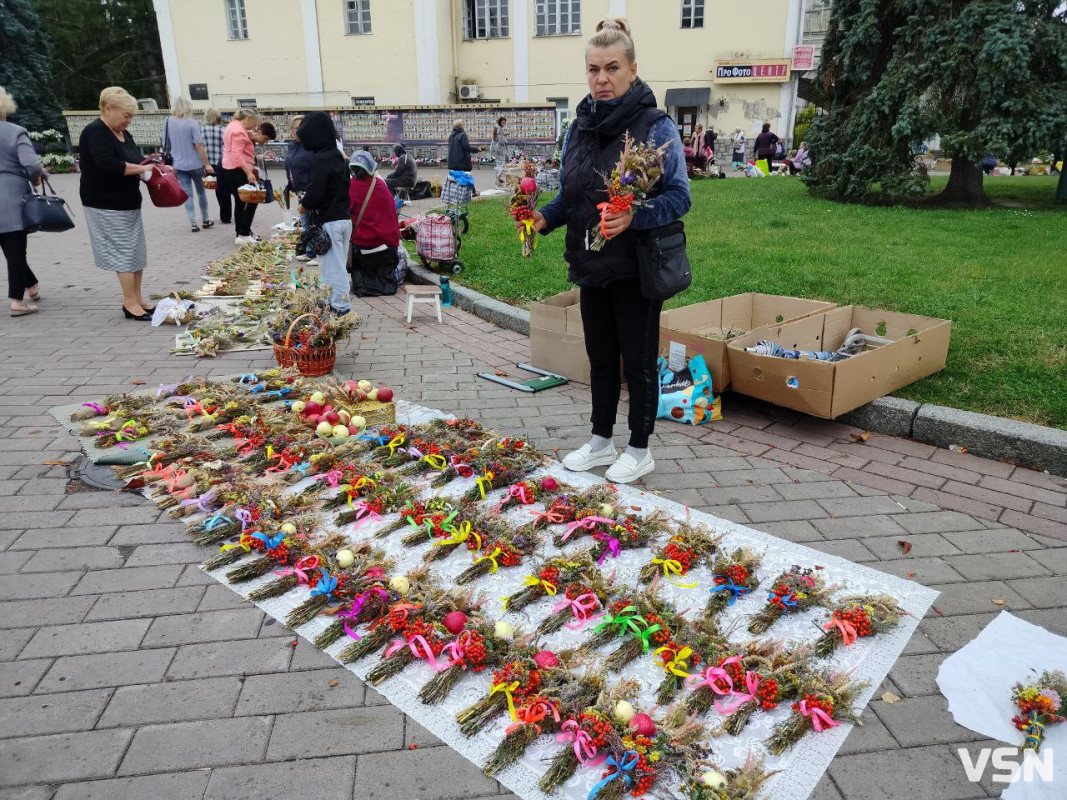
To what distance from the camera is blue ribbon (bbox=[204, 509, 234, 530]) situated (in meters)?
3.46

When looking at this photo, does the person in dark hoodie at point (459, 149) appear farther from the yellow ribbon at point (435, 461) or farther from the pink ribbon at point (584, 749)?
the pink ribbon at point (584, 749)

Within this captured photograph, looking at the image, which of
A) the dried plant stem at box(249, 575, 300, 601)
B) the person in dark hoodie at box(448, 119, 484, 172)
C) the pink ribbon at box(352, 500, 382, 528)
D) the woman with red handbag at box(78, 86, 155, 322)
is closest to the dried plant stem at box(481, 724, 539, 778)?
the dried plant stem at box(249, 575, 300, 601)

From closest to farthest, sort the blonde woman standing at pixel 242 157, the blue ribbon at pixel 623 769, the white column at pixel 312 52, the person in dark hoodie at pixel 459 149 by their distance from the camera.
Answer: the blue ribbon at pixel 623 769 → the blonde woman standing at pixel 242 157 → the person in dark hoodie at pixel 459 149 → the white column at pixel 312 52

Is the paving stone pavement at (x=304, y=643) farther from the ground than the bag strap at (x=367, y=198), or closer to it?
closer to it

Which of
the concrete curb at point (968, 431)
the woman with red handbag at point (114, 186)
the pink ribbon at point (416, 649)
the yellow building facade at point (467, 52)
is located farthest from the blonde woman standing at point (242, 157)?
the yellow building facade at point (467, 52)

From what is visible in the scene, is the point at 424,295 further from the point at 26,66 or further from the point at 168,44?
the point at 26,66

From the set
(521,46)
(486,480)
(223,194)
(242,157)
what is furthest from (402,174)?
(521,46)

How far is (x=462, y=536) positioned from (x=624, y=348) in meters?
1.23

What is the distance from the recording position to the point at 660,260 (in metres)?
3.41

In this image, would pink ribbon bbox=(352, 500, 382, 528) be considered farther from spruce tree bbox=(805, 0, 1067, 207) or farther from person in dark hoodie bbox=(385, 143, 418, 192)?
spruce tree bbox=(805, 0, 1067, 207)

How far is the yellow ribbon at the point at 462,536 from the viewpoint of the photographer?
3.33 m

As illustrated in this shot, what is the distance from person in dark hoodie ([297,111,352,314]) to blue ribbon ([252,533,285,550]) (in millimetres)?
3574

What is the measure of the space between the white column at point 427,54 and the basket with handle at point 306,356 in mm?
25560

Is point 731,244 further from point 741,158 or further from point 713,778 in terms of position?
point 741,158
